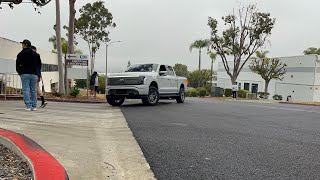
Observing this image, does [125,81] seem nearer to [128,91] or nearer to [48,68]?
[128,91]

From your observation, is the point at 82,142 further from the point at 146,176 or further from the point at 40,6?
the point at 40,6

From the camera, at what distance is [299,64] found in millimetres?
50375

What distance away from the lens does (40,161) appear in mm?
4301

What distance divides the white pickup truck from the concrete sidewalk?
4.32 m

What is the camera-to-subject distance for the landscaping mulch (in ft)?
12.9

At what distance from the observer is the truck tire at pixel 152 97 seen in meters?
14.3

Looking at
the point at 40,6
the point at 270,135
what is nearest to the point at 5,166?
the point at 270,135

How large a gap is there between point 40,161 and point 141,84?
31.7 ft

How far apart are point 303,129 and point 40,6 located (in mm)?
9937

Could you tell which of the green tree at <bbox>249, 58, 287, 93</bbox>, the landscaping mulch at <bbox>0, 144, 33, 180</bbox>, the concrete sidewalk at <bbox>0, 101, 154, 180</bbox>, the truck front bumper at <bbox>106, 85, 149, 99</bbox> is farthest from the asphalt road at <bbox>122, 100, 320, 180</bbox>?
the green tree at <bbox>249, 58, 287, 93</bbox>

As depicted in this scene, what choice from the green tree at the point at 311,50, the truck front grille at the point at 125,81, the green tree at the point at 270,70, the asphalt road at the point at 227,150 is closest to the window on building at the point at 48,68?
the truck front grille at the point at 125,81

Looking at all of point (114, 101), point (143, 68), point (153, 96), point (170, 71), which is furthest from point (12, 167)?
point (170, 71)

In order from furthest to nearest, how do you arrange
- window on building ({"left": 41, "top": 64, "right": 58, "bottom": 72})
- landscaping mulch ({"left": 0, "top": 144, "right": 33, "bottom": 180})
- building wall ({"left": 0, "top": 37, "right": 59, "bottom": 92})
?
window on building ({"left": 41, "top": 64, "right": 58, "bottom": 72}) → building wall ({"left": 0, "top": 37, "right": 59, "bottom": 92}) → landscaping mulch ({"left": 0, "top": 144, "right": 33, "bottom": 180})

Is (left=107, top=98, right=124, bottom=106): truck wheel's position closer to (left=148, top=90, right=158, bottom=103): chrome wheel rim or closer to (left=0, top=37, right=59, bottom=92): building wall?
(left=148, top=90, right=158, bottom=103): chrome wheel rim
